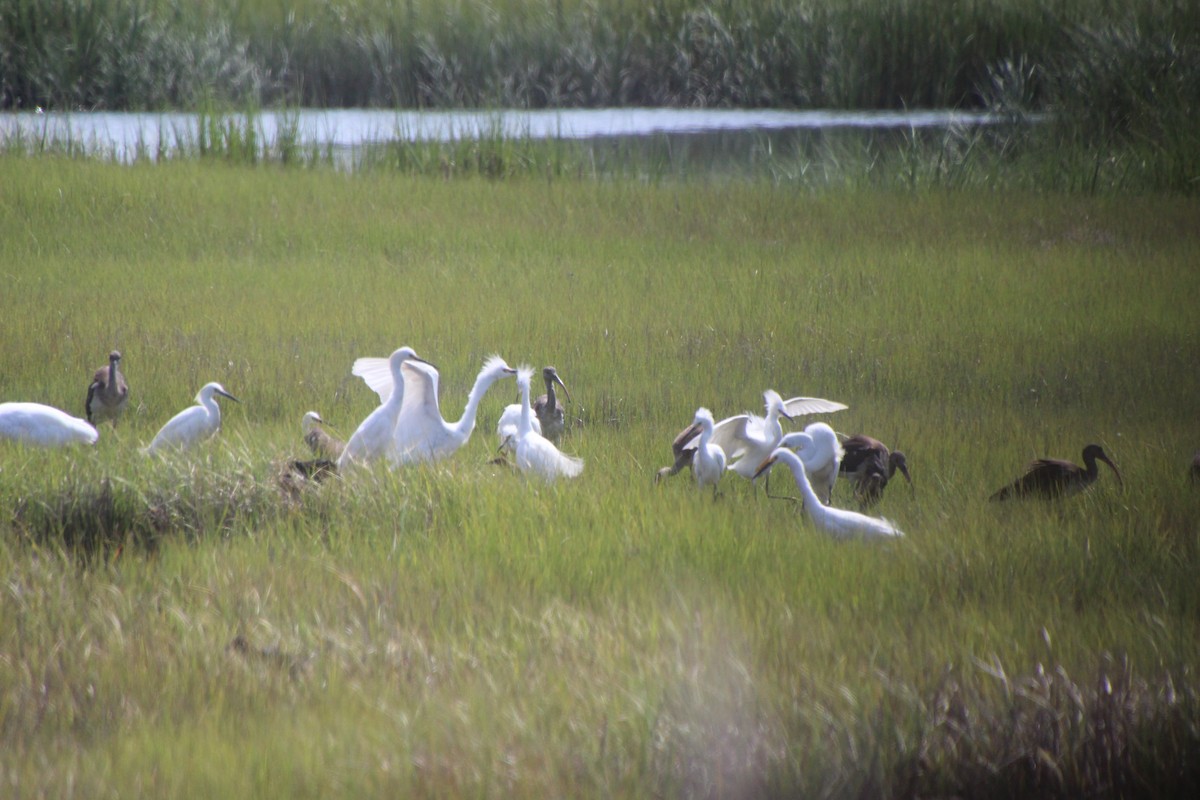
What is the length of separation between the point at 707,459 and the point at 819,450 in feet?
1.57

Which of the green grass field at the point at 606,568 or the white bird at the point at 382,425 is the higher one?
the white bird at the point at 382,425

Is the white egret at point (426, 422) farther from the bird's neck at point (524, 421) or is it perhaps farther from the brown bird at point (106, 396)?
the brown bird at point (106, 396)

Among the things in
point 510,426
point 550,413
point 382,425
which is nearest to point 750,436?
point 510,426

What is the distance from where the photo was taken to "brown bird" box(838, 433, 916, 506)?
17.0ft

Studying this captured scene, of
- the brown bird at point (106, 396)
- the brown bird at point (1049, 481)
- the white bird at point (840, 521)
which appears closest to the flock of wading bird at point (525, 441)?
the brown bird at point (1049, 481)

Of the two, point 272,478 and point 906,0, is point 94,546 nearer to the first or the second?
point 272,478

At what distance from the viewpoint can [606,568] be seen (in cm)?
429

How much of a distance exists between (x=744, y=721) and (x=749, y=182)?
1202 centimetres

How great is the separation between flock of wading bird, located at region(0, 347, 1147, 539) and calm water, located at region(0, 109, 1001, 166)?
35.7ft

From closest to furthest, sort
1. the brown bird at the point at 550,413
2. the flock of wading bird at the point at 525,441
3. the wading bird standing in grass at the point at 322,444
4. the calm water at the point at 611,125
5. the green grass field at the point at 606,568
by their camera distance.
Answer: the green grass field at the point at 606,568, the flock of wading bird at the point at 525,441, the wading bird standing in grass at the point at 322,444, the brown bird at the point at 550,413, the calm water at the point at 611,125

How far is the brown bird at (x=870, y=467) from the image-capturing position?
5191 mm

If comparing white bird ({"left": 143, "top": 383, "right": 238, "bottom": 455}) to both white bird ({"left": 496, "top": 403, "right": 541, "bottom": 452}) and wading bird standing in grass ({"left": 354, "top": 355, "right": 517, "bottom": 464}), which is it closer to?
wading bird standing in grass ({"left": 354, "top": 355, "right": 517, "bottom": 464})

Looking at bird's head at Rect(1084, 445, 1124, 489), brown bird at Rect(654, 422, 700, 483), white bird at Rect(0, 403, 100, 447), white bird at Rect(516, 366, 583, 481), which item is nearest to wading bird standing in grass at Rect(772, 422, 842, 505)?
brown bird at Rect(654, 422, 700, 483)

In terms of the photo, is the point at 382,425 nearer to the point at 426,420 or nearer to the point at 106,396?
the point at 426,420
